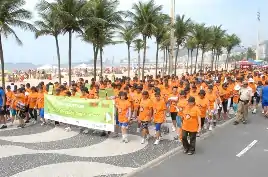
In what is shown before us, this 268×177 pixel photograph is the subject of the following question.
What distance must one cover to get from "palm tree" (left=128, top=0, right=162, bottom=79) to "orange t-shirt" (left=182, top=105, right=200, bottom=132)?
18.2 m

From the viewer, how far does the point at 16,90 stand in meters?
13.5

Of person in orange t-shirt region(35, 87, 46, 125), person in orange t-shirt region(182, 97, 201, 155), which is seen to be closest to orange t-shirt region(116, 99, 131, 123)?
person in orange t-shirt region(182, 97, 201, 155)

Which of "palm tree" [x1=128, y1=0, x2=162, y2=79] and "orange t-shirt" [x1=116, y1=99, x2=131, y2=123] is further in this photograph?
"palm tree" [x1=128, y1=0, x2=162, y2=79]

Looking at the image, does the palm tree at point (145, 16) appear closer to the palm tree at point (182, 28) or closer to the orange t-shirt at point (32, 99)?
the palm tree at point (182, 28)

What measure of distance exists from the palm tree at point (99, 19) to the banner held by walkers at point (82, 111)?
33.0 ft

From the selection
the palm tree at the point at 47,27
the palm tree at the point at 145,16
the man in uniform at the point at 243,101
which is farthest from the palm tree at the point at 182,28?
the man in uniform at the point at 243,101

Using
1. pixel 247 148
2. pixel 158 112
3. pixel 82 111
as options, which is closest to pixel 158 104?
pixel 158 112

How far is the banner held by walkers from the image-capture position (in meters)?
11.1

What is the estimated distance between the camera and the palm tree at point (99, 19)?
22.1 m

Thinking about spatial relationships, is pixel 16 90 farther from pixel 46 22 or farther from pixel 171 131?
pixel 46 22

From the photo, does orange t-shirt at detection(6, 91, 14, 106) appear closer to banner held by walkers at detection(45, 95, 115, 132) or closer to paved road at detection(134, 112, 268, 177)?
banner held by walkers at detection(45, 95, 115, 132)

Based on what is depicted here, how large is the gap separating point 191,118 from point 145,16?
1890 cm

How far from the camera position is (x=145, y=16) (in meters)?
26.9

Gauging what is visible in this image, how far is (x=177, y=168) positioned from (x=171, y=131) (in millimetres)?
4045
